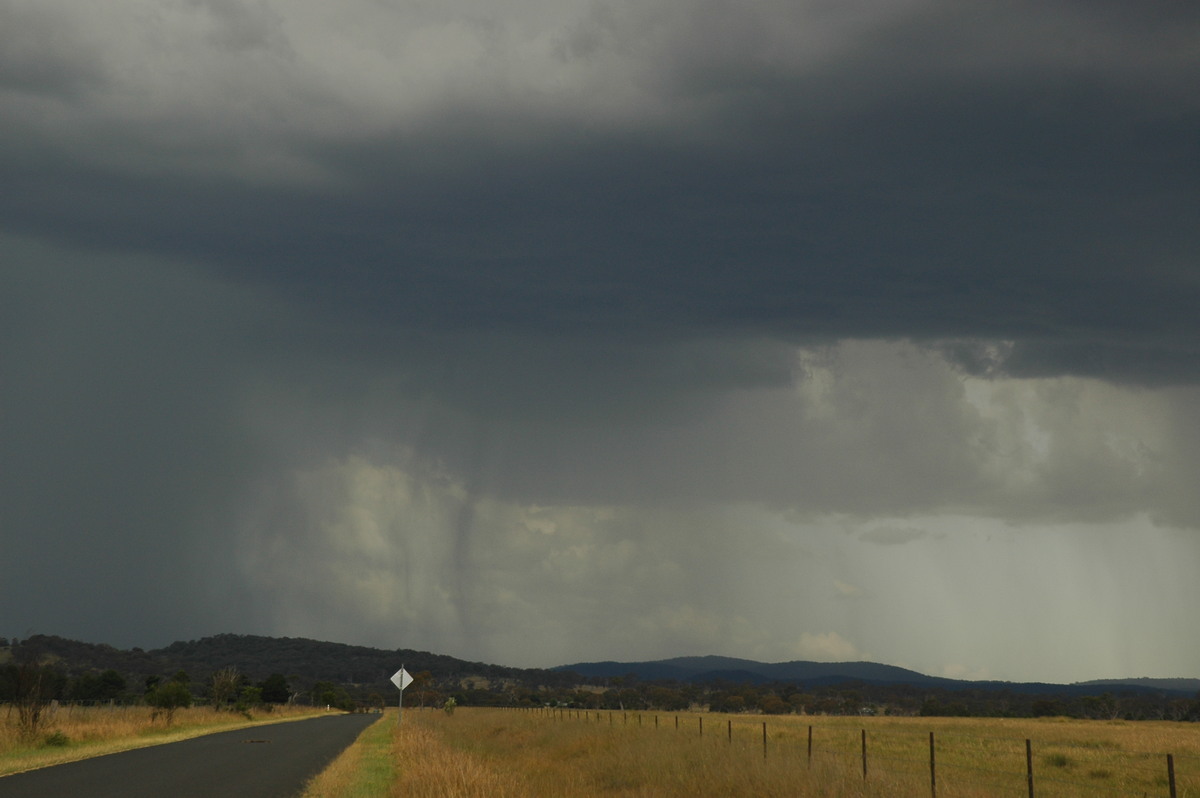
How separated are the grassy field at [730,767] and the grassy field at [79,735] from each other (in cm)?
836

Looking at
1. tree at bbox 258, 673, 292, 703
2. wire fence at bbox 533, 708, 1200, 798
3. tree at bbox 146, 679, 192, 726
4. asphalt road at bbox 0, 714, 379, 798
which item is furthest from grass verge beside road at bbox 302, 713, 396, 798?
tree at bbox 258, 673, 292, 703

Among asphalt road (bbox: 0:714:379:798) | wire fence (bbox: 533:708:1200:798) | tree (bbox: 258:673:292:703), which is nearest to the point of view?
asphalt road (bbox: 0:714:379:798)

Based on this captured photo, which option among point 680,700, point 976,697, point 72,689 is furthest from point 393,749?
point 976,697

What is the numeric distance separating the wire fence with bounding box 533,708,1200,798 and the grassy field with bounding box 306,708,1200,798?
3.2 inches

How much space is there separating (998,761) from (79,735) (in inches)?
A: 1357

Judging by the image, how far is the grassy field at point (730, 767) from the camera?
65.6 ft

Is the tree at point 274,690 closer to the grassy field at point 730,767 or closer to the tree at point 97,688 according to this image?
the tree at point 97,688

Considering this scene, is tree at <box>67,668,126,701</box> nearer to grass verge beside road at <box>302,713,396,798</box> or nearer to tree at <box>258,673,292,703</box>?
tree at <box>258,673,292,703</box>

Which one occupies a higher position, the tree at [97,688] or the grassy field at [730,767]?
the grassy field at [730,767]

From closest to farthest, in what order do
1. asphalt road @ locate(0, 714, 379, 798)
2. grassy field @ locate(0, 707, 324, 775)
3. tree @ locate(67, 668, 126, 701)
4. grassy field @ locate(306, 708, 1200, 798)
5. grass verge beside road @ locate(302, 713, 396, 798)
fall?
1. grassy field @ locate(306, 708, 1200, 798)
2. asphalt road @ locate(0, 714, 379, 798)
3. grass verge beside road @ locate(302, 713, 396, 798)
4. grassy field @ locate(0, 707, 324, 775)
5. tree @ locate(67, 668, 126, 701)

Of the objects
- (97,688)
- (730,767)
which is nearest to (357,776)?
(730,767)

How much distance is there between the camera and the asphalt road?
68.8 feet

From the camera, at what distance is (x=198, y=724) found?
2325 inches

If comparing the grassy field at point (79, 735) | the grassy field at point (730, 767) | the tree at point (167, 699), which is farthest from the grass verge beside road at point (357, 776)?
the tree at point (167, 699)
